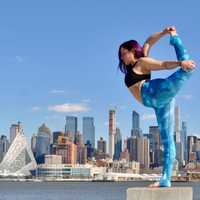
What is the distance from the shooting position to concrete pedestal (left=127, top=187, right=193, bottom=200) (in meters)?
12.0

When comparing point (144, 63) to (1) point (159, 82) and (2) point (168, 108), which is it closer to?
(1) point (159, 82)

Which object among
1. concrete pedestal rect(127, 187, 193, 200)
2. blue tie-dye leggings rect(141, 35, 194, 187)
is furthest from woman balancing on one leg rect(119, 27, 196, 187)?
concrete pedestal rect(127, 187, 193, 200)

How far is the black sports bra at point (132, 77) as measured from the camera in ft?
40.9

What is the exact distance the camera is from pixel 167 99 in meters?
12.2

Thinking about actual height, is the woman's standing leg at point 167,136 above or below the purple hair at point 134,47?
below

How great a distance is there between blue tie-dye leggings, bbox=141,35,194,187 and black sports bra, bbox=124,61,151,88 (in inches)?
4.7

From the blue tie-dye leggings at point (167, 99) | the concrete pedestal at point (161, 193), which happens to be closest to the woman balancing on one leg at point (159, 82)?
the blue tie-dye leggings at point (167, 99)

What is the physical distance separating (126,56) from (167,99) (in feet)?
3.87

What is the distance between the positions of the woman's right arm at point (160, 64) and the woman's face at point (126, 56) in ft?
0.77

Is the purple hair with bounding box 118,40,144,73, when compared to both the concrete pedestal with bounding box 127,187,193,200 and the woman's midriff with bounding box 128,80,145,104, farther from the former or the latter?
the concrete pedestal with bounding box 127,187,193,200

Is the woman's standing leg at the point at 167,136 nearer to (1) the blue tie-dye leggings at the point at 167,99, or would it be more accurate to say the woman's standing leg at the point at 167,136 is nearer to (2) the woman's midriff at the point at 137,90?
(1) the blue tie-dye leggings at the point at 167,99

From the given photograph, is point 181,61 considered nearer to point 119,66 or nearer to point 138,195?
point 119,66

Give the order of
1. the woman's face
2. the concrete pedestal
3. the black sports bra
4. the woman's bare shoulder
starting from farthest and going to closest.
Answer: the woman's face, the black sports bra, the woman's bare shoulder, the concrete pedestal

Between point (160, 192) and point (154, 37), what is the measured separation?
9.44 ft
